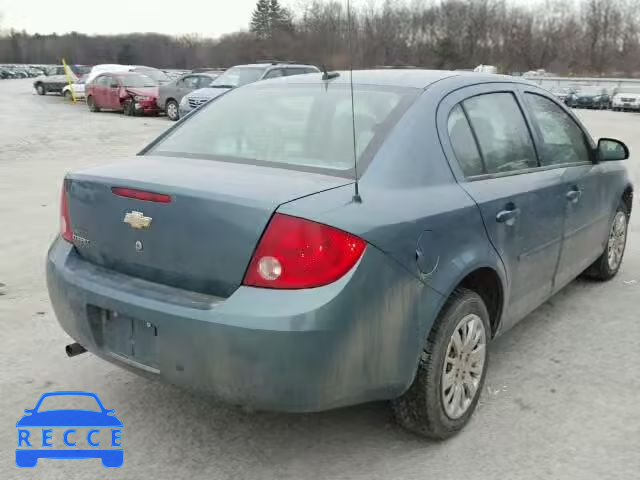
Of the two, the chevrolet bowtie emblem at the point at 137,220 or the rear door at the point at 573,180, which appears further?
the rear door at the point at 573,180

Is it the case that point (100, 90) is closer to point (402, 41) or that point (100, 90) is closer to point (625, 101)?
point (402, 41)

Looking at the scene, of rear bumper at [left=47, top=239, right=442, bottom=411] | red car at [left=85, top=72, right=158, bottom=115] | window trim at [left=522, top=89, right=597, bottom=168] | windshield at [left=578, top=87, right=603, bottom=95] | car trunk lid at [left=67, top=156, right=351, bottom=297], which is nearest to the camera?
rear bumper at [left=47, top=239, right=442, bottom=411]

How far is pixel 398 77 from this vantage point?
3.43 metres

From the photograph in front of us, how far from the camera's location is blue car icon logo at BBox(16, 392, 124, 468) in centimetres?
284

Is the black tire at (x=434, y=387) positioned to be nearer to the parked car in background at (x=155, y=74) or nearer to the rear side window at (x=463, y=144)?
the rear side window at (x=463, y=144)

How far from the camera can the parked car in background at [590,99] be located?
37219 mm

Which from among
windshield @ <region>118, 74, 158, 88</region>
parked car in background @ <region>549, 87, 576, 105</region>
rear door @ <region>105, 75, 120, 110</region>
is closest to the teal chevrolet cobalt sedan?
windshield @ <region>118, 74, 158, 88</region>

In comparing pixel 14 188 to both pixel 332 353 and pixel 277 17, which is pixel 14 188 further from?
pixel 332 353

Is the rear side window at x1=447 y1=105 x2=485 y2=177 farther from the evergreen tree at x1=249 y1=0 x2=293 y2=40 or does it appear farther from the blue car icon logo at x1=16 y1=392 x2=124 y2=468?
the blue car icon logo at x1=16 y1=392 x2=124 y2=468

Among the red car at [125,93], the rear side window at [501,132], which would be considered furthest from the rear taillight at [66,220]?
the red car at [125,93]

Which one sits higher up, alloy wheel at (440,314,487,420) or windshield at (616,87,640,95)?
windshield at (616,87,640,95)

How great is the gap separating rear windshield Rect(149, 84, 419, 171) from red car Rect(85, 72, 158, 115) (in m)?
20.6

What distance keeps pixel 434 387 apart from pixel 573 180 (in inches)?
75.2

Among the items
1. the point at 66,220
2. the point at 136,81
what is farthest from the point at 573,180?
the point at 136,81
